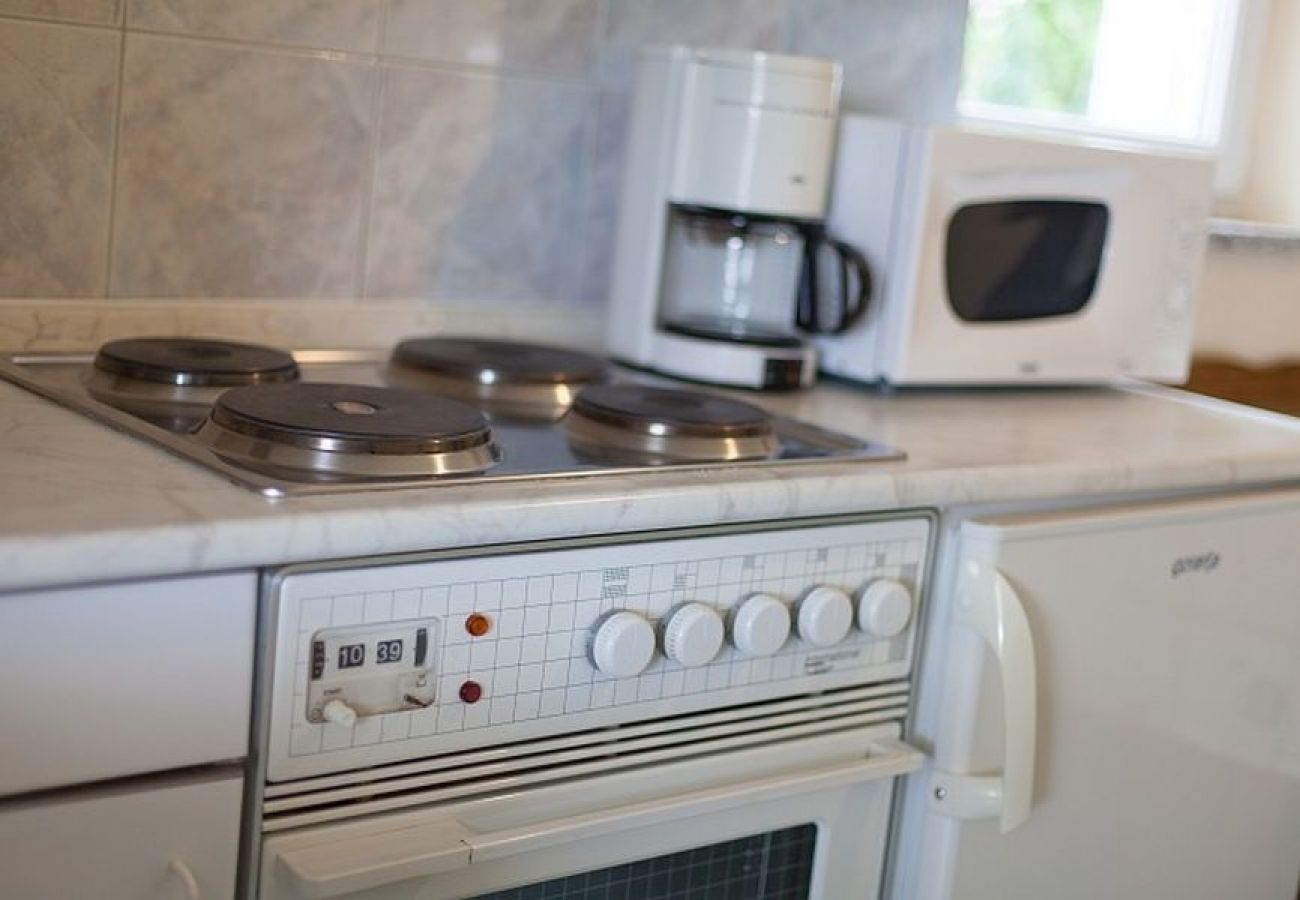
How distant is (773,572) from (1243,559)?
0.64 metres

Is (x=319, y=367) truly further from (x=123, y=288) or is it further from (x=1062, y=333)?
(x=1062, y=333)

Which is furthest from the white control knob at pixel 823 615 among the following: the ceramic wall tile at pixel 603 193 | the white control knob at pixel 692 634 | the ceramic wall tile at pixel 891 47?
the ceramic wall tile at pixel 891 47

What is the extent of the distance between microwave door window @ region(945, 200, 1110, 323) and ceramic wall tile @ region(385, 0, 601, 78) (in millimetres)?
472

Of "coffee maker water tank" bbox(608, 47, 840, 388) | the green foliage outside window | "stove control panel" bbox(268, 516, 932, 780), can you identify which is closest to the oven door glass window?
"stove control panel" bbox(268, 516, 932, 780)

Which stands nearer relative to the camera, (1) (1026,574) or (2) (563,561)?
(2) (563,561)

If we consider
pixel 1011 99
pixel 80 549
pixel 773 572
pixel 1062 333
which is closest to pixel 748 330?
pixel 1062 333

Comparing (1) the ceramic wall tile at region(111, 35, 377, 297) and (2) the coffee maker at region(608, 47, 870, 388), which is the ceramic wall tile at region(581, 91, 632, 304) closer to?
(2) the coffee maker at region(608, 47, 870, 388)

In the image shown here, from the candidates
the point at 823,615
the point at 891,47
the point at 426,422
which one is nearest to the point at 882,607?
the point at 823,615

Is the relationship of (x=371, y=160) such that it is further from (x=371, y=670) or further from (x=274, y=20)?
(x=371, y=670)

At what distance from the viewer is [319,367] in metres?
1.77

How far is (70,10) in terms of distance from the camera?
1.62 metres

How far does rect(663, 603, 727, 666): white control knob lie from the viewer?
4.52ft

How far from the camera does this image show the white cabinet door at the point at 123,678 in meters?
1.06

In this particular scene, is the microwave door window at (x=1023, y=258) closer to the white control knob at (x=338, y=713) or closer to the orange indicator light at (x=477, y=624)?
the orange indicator light at (x=477, y=624)
